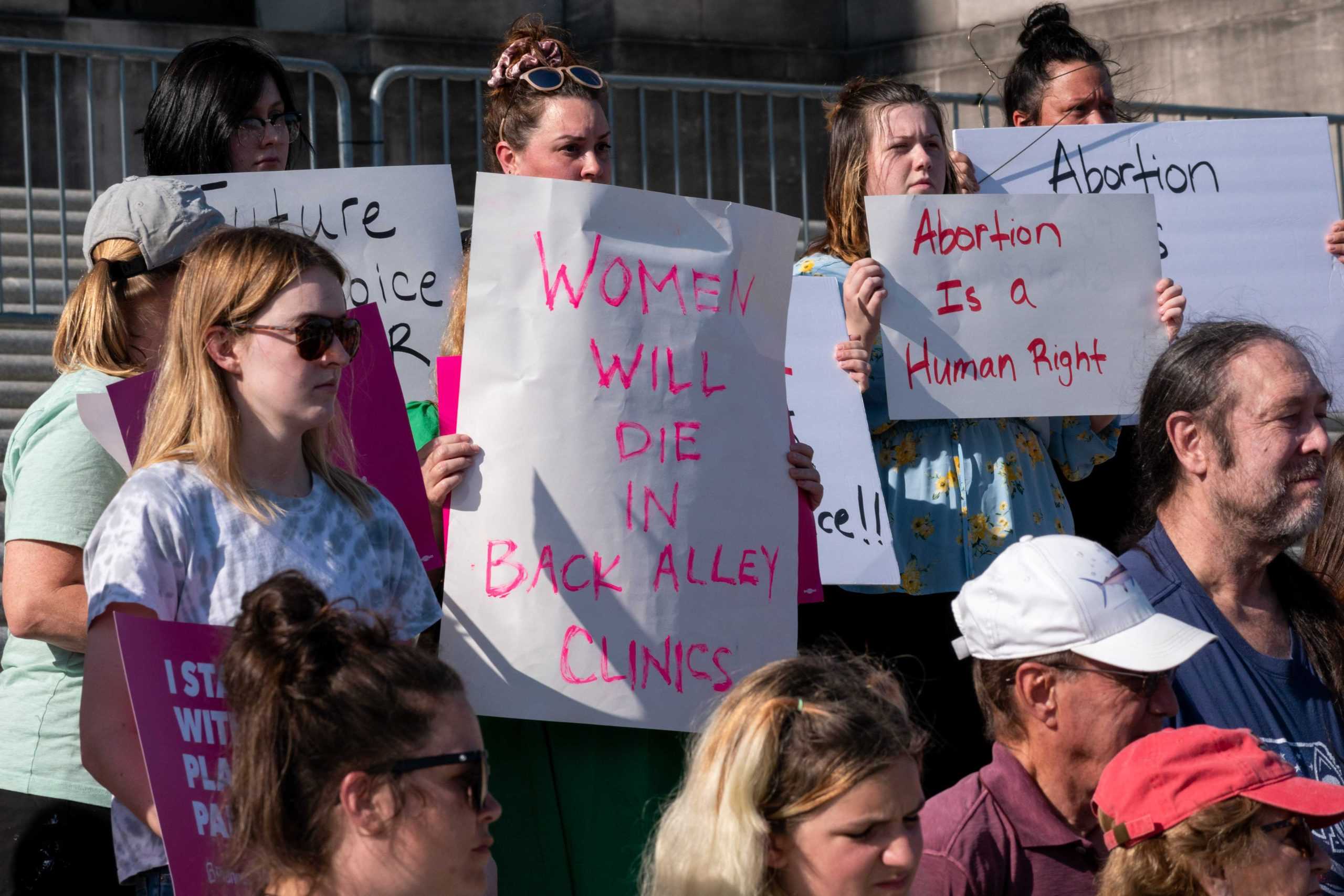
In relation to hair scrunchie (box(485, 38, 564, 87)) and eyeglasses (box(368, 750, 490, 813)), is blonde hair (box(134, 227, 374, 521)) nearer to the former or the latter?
eyeglasses (box(368, 750, 490, 813))

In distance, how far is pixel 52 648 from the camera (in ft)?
10.00

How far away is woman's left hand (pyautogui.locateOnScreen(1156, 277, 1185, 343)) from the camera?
4.50 metres

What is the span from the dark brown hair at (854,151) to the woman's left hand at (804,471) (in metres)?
1.06

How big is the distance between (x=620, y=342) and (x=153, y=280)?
0.84m

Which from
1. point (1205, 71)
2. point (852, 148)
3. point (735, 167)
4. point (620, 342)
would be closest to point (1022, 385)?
point (852, 148)

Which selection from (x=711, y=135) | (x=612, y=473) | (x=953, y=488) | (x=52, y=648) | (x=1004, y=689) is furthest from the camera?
(x=711, y=135)

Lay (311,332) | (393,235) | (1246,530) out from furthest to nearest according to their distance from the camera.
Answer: (393,235) → (1246,530) → (311,332)

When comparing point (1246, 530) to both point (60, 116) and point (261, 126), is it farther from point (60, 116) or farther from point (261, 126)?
point (60, 116)

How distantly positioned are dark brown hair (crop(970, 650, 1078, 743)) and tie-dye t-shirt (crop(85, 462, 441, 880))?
1.00m

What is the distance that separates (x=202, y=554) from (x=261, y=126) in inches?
63.5

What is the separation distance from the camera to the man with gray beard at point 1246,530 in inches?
137

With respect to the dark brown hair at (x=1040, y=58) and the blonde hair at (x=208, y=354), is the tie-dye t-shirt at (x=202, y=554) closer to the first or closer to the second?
the blonde hair at (x=208, y=354)

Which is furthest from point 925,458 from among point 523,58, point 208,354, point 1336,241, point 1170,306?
point 208,354

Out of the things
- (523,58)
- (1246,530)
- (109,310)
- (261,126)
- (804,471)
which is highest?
(523,58)
